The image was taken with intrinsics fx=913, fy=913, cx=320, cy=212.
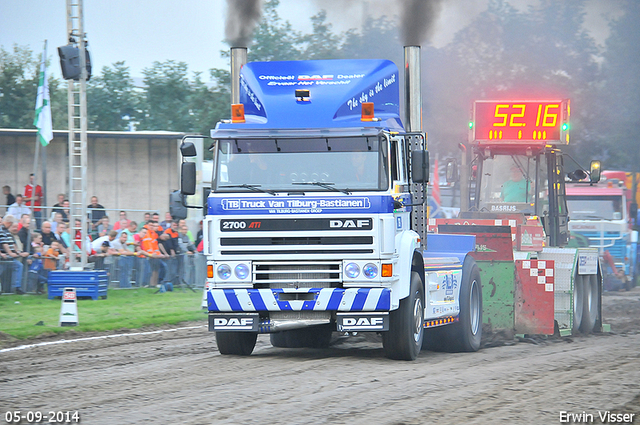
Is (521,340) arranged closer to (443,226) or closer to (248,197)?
(443,226)

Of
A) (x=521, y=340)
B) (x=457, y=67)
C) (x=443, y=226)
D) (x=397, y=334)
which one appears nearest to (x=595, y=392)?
(x=397, y=334)

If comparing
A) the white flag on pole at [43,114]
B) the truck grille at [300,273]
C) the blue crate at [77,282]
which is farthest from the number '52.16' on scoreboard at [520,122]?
the white flag on pole at [43,114]

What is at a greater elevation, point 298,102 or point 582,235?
point 298,102

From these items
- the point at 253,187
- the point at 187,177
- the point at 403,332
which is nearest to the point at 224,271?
the point at 253,187

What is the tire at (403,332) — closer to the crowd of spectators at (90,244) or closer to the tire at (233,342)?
the tire at (233,342)

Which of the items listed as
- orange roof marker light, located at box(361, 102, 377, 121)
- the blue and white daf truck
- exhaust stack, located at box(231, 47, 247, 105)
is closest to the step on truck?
the blue and white daf truck

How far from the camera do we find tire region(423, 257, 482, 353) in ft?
42.5

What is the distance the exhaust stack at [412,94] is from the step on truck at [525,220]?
297 cm

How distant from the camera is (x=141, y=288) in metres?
21.4

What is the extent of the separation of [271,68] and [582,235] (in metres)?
19.2

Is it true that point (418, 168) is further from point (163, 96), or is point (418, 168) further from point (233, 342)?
point (163, 96)

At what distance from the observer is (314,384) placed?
29.8ft

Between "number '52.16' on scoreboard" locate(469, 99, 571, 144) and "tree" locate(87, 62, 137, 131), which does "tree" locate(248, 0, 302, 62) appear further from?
"number '52.16' on scoreboard" locate(469, 99, 571, 144)

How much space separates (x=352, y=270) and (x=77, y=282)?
941 centimetres
